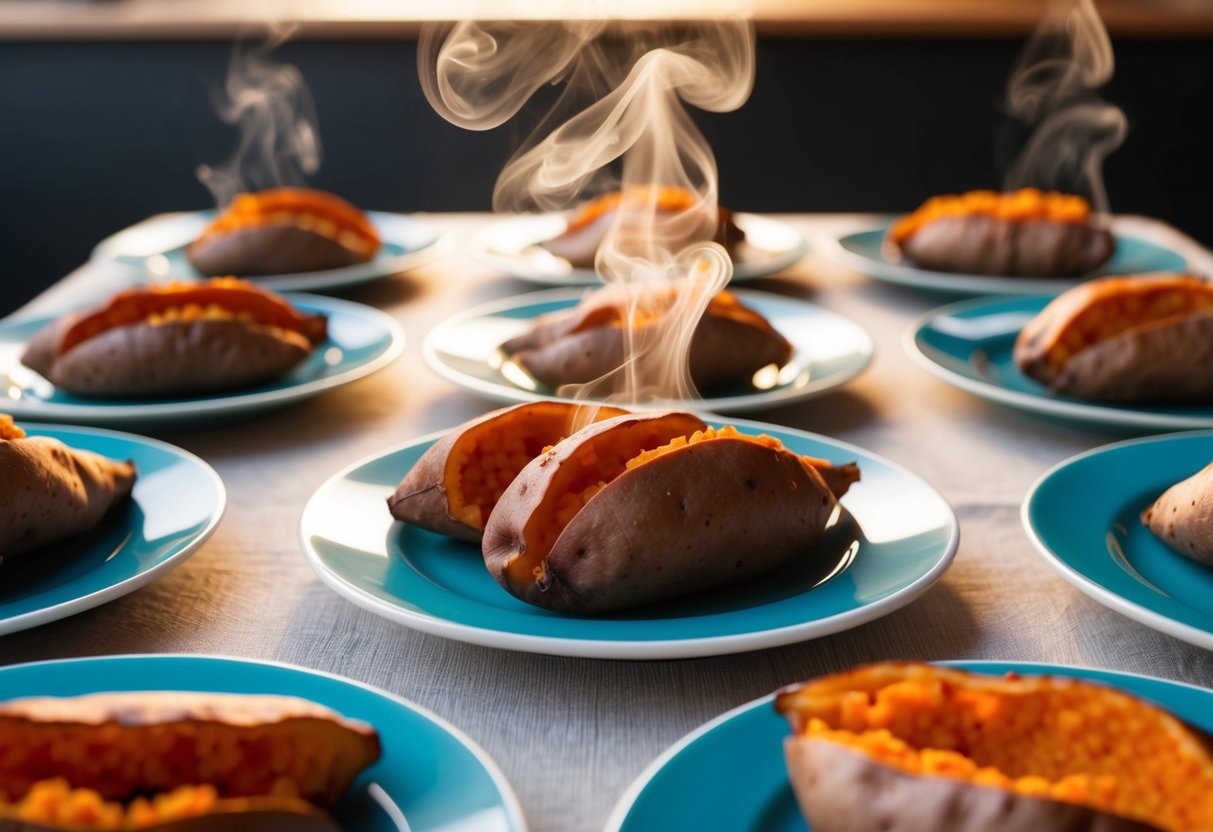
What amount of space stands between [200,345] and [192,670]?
693 mm

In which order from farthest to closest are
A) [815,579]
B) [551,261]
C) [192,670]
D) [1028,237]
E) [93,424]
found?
[551,261] < [1028,237] < [93,424] < [815,579] < [192,670]

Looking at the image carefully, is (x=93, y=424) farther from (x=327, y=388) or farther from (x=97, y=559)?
(x=97, y=559)

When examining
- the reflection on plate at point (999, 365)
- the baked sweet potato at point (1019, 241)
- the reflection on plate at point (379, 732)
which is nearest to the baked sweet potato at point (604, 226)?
the baked sweet potato at point (1019, 241)

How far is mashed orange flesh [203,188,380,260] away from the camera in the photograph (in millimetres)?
1912

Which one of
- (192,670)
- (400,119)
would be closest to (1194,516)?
(192,670)

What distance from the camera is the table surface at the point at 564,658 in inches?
29.1

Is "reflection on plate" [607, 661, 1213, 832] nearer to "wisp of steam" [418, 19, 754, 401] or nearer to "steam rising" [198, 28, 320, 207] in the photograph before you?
"wisp of steam" [418, 19, 754, 401]

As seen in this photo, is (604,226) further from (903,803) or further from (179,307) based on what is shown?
(903,803)

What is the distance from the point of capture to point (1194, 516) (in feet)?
2.90

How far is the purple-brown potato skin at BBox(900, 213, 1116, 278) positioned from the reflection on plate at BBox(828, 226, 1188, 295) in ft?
0.05

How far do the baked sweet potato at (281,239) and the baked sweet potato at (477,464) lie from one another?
3.27 feet

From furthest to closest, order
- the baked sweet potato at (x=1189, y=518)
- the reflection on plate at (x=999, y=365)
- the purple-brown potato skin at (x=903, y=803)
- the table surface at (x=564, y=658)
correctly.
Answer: the reflection on plate at (x=999, y=365) < the baked sweet potato at (x=1189, y=518) < the table surface at (x=564, y=658) < the purple-brown potato skin at (x=903, y=803)

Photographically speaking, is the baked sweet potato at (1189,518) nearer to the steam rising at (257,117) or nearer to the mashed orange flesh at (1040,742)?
the mashed orange flesh at (1040,742)

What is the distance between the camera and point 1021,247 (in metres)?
1.81
